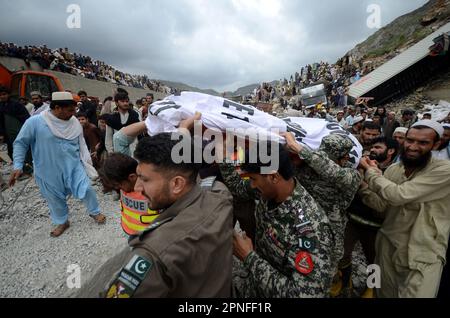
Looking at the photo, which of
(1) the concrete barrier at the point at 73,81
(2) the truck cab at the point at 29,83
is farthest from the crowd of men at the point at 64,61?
(2) the truck cab at the point at 29,83

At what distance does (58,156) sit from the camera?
11.1 feet

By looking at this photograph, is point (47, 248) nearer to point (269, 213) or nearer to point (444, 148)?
point (269, 213)

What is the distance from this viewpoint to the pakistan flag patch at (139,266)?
0.79 m

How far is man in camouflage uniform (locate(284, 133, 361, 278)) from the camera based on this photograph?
1812 mm

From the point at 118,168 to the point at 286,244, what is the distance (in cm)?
133

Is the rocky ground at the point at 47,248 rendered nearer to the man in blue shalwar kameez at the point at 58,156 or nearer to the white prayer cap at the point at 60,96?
the man in blue shalwar kameez at the point at 58,156

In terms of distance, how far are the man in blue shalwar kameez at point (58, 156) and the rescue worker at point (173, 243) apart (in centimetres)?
273

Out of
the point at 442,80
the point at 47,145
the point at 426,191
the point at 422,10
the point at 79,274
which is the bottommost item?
the point at 79,274

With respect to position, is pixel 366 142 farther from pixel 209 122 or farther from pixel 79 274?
pixel 79 274

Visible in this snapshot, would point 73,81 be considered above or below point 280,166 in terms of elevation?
above

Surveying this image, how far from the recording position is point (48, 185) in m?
3.41

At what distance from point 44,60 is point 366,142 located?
1816cm

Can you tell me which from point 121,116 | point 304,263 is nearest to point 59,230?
point 121,116
